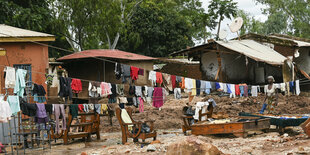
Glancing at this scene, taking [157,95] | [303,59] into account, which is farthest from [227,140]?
[303,59]

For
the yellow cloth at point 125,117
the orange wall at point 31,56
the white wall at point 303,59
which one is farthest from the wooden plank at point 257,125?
the white wall at point 303,59

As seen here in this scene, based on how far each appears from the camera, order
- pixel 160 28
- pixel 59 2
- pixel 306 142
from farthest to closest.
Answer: pixel 160 28 → pixel 59 2 → pixel 306 142

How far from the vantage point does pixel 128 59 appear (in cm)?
2155

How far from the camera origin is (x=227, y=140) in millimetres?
11383

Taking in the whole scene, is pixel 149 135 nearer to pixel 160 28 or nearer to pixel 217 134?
pixel 217 134

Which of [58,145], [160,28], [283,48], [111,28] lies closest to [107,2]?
[111,28]

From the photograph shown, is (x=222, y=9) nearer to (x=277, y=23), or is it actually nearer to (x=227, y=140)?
(x=277, y=23)

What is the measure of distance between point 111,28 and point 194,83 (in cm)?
1333

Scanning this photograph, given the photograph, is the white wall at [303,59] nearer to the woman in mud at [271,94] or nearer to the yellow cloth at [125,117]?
the woman in mud at [271,94]

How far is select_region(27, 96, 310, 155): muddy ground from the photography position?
377 inches

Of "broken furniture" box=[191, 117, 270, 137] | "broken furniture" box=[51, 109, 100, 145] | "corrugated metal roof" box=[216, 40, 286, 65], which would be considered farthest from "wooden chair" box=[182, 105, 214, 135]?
"corrugated metal roof" box=[216, 40, 286, 65]

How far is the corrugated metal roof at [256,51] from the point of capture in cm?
1700

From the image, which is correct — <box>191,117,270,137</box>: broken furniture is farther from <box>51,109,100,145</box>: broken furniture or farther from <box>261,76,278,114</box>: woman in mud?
<box>51,109,100,145</box>: broken furniture

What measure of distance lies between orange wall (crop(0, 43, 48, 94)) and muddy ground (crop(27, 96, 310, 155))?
382 cm
